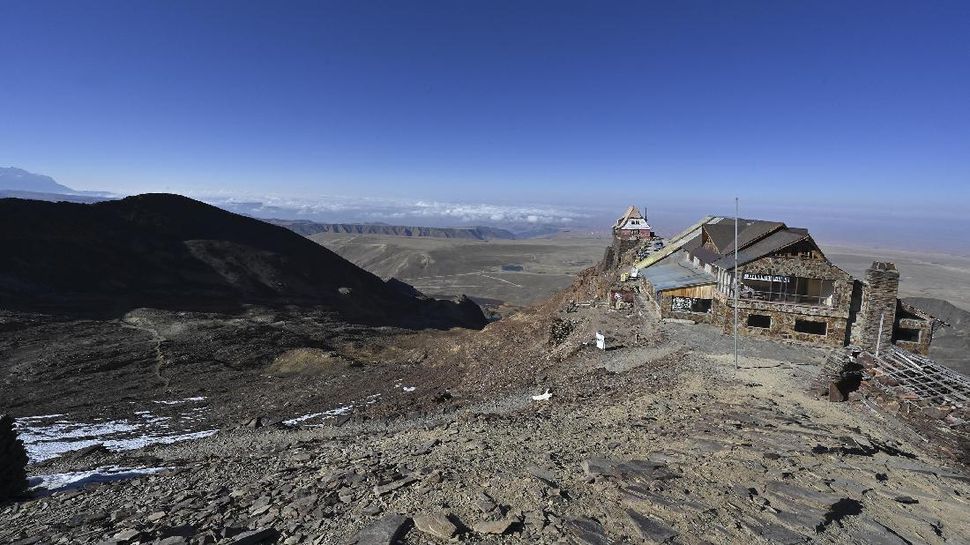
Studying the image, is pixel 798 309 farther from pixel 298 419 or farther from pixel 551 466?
pixel 298 419

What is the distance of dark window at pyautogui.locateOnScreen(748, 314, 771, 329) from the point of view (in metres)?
22.5

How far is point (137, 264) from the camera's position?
4828cm

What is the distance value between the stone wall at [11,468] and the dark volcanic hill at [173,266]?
101 ft

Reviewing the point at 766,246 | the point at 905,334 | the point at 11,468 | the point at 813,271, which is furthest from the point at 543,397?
the point at 766,246

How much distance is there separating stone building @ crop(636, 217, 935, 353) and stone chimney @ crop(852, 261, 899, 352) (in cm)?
3

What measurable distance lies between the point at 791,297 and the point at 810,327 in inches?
59.5

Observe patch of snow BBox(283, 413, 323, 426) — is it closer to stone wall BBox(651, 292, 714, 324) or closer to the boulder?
the boulder

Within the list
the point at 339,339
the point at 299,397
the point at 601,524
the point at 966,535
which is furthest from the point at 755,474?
the point at 339,339

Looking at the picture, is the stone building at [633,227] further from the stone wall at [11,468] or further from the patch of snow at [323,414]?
the stone wall at [11,468]

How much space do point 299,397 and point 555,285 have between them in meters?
76.9

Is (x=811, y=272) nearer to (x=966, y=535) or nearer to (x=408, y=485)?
(x=966, y=535)

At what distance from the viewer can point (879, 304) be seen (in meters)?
19.5

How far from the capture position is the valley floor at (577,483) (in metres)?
7.15

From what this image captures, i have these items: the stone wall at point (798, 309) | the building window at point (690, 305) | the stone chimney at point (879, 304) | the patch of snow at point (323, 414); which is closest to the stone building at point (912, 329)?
the stone chimney at point (879, 304)
